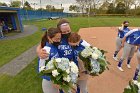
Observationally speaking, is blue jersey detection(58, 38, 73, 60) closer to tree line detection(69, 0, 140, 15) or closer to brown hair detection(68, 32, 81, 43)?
brown hair detection(68, 32, 81, 43)

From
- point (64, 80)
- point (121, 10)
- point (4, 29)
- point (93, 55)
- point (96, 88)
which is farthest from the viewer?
point (121, 10)

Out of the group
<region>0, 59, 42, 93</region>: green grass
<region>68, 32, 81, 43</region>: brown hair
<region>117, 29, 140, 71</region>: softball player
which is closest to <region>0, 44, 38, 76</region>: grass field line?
<region>0, 59, 42, 93</region>: green grass

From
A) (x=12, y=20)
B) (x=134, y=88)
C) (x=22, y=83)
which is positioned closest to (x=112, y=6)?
(x=12, y=20)

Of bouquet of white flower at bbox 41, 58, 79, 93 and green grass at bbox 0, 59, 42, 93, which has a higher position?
bouquet of white flower at bbox 41, 58, 79, 93

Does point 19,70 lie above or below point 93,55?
below

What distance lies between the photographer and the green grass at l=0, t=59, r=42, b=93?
20.0 ft

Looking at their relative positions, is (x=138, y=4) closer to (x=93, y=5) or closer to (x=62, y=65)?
(x=93, y=5)

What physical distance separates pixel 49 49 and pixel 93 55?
0.77 metres

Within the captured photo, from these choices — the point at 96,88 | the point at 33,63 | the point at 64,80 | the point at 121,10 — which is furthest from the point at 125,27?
the point at 121,10

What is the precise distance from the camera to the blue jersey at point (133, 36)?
610 centimetres

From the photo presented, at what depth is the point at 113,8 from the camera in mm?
60625

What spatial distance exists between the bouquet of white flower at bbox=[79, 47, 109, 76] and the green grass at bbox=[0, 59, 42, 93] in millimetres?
3070

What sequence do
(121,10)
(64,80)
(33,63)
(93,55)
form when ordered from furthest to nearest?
1. (121,10)
2. (33,63)
3. (93,55)
4. (64,80)

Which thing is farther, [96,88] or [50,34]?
[96,88]
